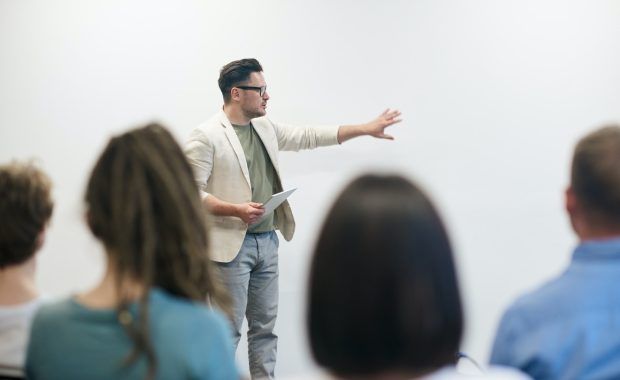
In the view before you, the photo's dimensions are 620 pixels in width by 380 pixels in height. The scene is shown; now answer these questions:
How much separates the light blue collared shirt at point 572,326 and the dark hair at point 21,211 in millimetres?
962

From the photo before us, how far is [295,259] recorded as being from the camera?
3504 millimetres

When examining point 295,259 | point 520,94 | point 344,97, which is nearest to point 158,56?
point 344,97

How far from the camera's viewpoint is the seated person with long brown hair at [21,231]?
146cm

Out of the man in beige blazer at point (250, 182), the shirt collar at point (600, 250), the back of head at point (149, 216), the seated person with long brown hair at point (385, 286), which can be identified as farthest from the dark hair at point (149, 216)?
the man in beige blazer at point (250, 182)

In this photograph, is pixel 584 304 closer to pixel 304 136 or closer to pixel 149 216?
pixel 149 216

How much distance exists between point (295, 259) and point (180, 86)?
1014mm

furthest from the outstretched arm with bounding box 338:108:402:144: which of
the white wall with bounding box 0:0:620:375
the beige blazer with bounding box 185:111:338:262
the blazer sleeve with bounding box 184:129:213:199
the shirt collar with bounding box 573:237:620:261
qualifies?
the shirt collar with bounding box 573:237:620:261

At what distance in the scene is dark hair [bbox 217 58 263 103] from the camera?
3.12 metres

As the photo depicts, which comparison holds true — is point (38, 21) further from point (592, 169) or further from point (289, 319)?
point (592, 169)

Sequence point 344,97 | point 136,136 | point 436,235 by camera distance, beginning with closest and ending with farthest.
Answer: point 436,235, point 136,136, point 344,97

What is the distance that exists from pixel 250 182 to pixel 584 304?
77.6 inches

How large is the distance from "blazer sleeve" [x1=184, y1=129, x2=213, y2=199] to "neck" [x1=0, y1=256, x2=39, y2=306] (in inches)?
58.5

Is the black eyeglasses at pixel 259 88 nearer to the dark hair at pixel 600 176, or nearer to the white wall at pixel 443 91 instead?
the white wall at pixel 443 91

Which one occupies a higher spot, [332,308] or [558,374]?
[332,308]
